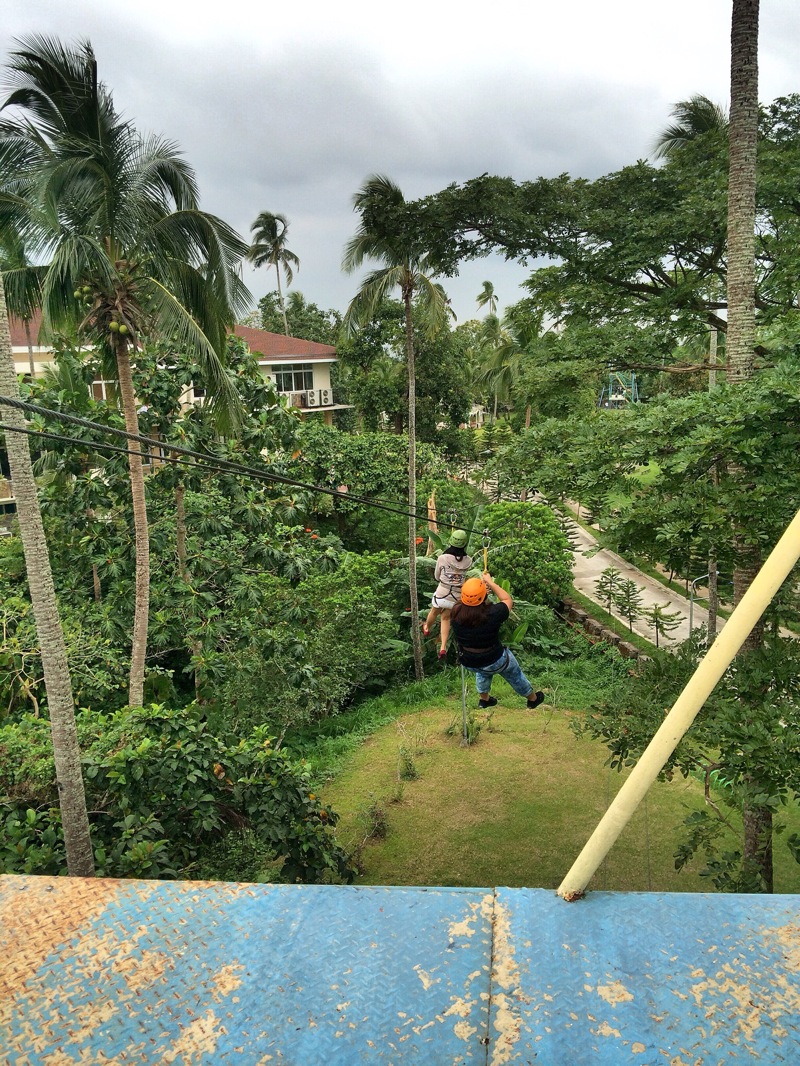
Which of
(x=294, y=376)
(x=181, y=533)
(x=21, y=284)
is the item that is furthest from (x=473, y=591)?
(x=294, y=376)

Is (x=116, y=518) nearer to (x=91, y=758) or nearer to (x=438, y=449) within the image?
(x=91, y=758)

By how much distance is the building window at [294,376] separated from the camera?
31.3 m

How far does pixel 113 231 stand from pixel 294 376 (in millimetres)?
24015

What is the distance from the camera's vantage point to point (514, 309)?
1061 cm

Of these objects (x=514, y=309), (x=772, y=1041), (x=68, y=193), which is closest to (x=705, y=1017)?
(x=772, y=1041)

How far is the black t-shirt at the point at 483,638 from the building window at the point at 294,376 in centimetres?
2567

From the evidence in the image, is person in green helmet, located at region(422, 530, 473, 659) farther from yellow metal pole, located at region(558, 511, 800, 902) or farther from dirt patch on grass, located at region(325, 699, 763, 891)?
yellow metal pole, located at region(558, 511, 800, 902)

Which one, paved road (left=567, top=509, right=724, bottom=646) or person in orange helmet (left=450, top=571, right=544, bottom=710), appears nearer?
person in orange helmet (left=450, top=571, right=544, bottom=710)

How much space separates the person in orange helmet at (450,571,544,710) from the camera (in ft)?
19.3

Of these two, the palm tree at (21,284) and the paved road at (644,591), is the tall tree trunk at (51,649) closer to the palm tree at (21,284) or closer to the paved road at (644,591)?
the palm tree at (21,284)

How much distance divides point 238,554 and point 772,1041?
35.7 ft

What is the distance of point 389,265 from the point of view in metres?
13.8

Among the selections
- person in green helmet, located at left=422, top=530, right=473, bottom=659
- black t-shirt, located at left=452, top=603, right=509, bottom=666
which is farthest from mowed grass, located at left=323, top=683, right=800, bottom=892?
person in green helmet, located at left=422, top=530, right=473, bottom=659

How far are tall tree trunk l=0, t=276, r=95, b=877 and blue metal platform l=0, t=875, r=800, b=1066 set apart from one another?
234 cm
